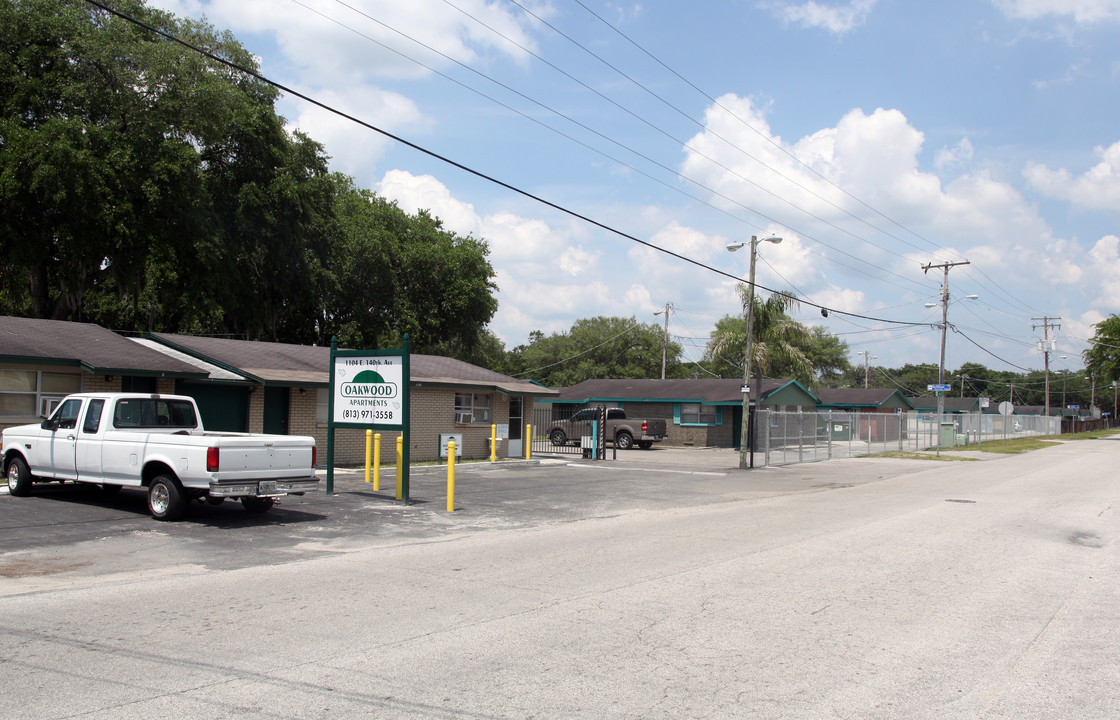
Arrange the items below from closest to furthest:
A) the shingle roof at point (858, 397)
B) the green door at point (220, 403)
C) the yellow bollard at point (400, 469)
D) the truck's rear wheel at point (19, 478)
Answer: the truck's rear wheel at point (19, 478) → the yellow bollard at point (400, 469) → the green door at point (220, 403) → the shingle roof at point (858, 397)

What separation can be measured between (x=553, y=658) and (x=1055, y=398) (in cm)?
16630

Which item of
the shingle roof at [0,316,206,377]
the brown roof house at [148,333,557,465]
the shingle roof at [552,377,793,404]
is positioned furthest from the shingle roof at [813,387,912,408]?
the shingle roof at [0,316,206,377]

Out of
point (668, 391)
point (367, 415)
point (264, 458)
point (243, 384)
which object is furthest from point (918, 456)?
point (264, 458)

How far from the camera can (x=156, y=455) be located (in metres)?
11.9

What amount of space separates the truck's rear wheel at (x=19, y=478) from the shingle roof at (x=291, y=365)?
6555 mm

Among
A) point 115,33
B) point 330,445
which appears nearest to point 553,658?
point 330,445

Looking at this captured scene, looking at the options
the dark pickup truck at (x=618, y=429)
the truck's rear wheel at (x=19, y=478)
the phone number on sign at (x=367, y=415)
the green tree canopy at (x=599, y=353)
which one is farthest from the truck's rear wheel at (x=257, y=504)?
the green tree canopy at (x=599, y=353)

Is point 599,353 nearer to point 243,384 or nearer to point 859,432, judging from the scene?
point 859,432

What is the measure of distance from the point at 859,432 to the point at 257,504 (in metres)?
33.3

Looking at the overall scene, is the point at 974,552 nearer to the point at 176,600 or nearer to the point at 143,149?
the point at 176,600

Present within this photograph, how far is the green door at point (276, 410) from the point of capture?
21375mm

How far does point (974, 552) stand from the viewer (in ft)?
35.0

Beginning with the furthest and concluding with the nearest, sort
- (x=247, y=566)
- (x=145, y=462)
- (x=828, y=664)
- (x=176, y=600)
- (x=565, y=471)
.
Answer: (x=565, y=471)
(x=145, y=462)
(x=247, y=566)
(x=176, y=600)
(x=828, y=664)

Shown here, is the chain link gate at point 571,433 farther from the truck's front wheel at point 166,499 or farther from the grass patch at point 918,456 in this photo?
the truck's front wheel at point 166,499
